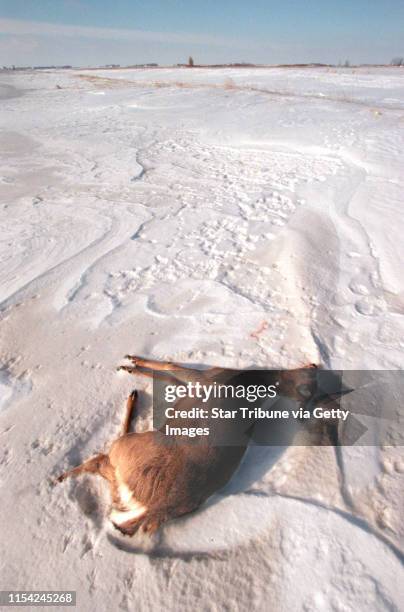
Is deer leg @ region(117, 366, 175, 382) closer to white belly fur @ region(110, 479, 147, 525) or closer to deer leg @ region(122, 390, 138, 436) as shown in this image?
deer leg @ region(122, 390, 138, 436)

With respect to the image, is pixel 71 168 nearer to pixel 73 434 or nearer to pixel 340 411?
pixel 73 434

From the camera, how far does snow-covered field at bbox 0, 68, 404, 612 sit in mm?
1428

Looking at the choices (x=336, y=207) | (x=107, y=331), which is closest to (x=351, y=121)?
(x=336, y=207)

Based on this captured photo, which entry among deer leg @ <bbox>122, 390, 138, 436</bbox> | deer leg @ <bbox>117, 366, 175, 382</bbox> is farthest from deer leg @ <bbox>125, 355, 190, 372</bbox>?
deer leg @ <bbox>122, 390, 138, 436</bbox>

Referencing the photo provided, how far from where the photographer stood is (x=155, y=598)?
136cm

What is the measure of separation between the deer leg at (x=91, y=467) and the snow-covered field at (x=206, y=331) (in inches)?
1.6

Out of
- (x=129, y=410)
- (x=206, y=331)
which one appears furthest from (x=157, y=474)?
(x=206, y=331)

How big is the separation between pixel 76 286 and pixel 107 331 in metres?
0.69

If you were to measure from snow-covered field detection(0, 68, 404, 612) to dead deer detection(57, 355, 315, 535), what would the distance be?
84mm

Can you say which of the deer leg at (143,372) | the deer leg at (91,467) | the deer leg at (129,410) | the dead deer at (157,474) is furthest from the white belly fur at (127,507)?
the deer leg at (143,372)

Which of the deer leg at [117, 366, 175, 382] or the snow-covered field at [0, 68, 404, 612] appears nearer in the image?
the snow-covered field at [0, 68, 404, 612]

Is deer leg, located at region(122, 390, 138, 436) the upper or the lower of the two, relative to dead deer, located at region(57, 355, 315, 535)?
lower

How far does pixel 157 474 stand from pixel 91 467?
0.45 metres

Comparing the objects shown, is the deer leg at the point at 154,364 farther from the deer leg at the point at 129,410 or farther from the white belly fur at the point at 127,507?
the white belly fur at the point at 127,507
